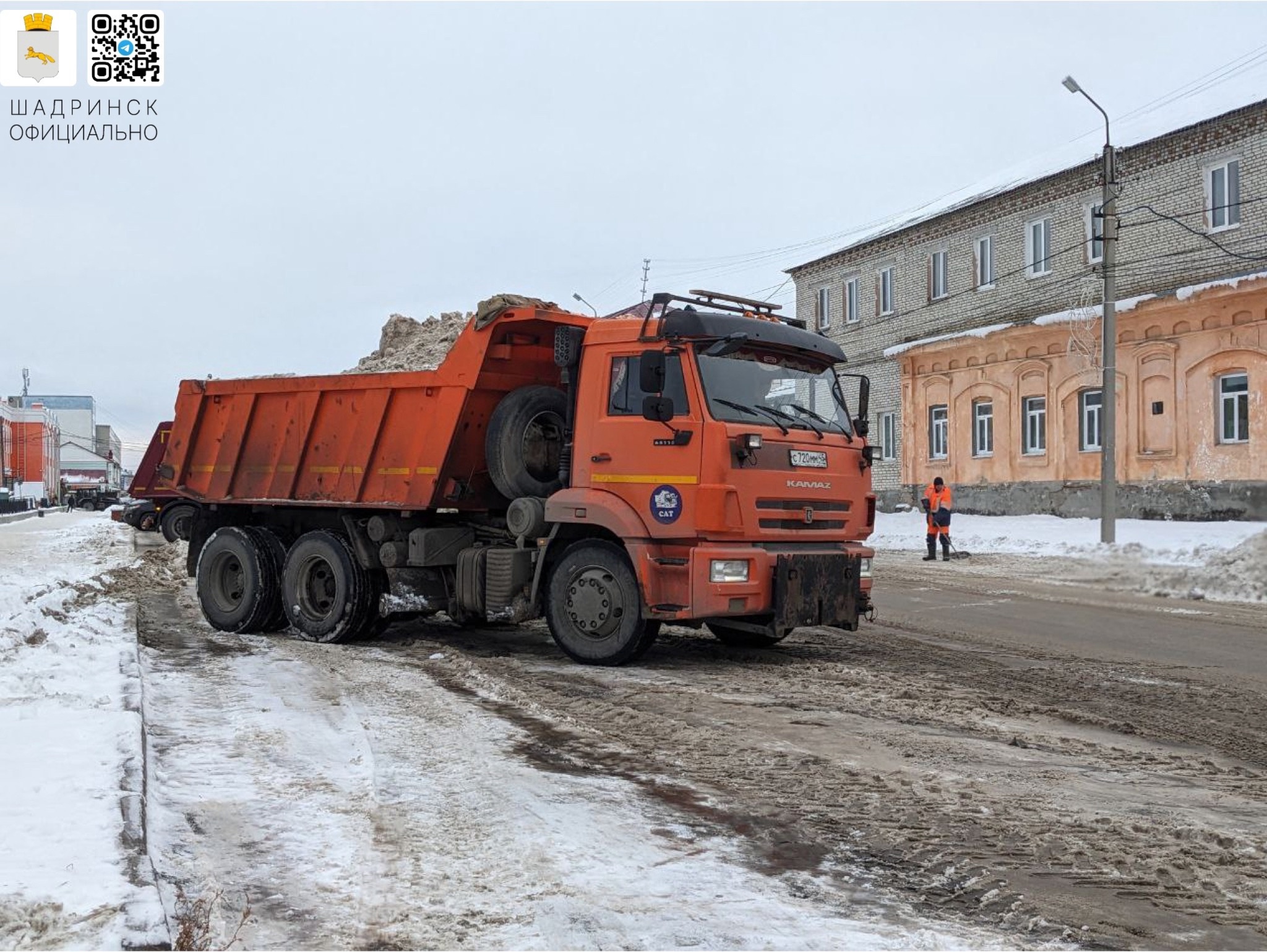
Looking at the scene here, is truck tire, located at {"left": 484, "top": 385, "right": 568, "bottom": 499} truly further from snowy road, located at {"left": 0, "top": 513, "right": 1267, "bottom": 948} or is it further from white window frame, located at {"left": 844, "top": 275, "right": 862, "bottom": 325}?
white window frame, located at {"left": 844, "top": 275, "right": 862, "bottom": 325}

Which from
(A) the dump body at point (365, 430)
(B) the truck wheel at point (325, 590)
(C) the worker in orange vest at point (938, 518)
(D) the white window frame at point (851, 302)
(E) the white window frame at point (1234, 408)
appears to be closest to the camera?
(A) the dump body at point (365, 430)

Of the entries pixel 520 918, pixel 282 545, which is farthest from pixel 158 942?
pixel 282 545

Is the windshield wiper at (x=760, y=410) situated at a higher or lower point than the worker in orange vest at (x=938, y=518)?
higher

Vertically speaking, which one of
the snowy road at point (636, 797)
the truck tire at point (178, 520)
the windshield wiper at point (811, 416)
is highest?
the windshield wiper at point (811, 416)

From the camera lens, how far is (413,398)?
1031 centimetres

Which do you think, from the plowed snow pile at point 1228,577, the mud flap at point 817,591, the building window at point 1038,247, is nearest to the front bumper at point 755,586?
the mud flap at point 817,591

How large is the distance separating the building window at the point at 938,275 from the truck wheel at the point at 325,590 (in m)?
25.0

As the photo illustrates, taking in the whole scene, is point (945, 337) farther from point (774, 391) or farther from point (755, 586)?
point (755, 586)

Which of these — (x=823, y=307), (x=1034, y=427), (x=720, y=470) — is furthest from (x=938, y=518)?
(x=823, y=307)

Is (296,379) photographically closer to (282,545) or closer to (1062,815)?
(282,545)

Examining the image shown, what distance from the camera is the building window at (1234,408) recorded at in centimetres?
2314

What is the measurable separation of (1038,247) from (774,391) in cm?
2261

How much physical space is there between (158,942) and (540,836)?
60.4 inches

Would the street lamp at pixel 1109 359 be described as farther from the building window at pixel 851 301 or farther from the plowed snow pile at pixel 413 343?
the building window at pixel 851 301
